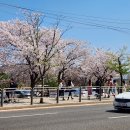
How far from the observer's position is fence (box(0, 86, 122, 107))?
25.1m

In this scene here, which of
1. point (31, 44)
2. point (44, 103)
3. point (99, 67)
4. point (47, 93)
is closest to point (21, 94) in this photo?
point (44, 103)

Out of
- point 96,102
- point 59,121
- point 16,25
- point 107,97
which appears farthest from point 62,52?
point 59,121

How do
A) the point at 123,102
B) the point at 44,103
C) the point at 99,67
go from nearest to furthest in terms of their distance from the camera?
the point at 123,102 → the point at 44,103 → the point at 99,67

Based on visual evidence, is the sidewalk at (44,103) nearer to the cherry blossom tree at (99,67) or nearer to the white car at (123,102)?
the white car at (123,102)

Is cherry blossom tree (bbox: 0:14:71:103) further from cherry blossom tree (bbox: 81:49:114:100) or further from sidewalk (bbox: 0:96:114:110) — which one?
cherry blossom tree (bbox: 81:49:114:100)

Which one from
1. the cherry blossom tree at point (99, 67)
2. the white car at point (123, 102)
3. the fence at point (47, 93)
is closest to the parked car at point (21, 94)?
the fence at point (47, 93)

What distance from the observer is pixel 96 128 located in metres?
13.8

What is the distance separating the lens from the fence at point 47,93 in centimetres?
2509

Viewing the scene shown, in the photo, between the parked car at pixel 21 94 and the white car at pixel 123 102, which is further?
the parked car at pixel 21 94

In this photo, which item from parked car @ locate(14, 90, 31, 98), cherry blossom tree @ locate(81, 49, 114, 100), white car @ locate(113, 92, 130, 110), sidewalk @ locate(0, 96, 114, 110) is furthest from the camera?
cherry blossom tree @ locate(81, 49, 114, 100)

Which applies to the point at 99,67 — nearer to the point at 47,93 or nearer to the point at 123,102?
the point at 47,93

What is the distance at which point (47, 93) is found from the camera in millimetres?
28797

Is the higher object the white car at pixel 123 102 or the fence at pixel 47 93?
the fence at pixel 47 93

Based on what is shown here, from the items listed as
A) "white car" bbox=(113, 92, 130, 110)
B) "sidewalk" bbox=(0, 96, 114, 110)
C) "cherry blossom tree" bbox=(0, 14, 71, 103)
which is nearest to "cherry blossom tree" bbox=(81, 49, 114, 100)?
"cherry blossom tree" bbox=(0, 14, 71, 103)
